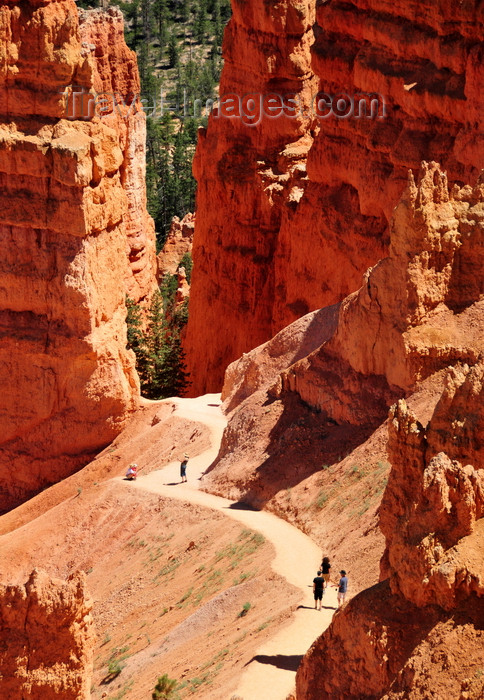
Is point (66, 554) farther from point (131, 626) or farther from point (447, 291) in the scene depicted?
point (447, 291)

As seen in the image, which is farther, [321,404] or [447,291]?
[321,404]

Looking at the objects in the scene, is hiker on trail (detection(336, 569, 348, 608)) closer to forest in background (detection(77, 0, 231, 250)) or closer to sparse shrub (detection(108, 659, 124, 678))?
sparse shrub (detection(108, 659, 124, 678))

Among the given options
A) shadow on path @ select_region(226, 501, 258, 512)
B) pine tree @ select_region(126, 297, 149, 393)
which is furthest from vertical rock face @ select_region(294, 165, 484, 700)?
pine tree @ select_region(126, 297, 149, 393)

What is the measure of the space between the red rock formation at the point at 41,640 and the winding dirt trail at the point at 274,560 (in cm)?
275

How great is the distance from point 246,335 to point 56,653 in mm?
33528

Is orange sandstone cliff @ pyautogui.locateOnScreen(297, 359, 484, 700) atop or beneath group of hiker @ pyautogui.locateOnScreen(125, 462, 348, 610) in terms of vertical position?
atop

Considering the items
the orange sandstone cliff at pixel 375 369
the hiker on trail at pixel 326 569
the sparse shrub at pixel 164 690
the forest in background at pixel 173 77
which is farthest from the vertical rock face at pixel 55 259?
the forest in background at pixel 173 77

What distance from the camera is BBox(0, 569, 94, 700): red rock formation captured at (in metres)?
19.8

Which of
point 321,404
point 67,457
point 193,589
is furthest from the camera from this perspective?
point 67,457

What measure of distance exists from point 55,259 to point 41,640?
18.9m

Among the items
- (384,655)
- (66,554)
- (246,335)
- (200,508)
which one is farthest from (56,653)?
(246,335)

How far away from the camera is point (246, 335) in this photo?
53000 millimetres

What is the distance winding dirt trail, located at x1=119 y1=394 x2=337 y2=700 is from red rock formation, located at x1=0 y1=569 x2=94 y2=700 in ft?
9.03

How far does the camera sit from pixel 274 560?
87.5 ft
